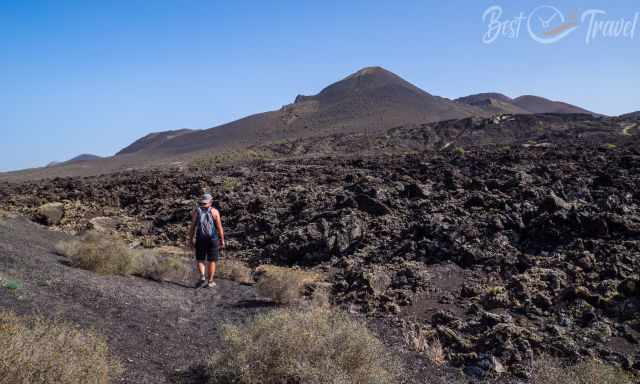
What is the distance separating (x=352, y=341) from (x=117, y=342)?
224 centimetres

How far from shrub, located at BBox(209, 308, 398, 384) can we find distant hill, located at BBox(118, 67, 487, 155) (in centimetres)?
4654

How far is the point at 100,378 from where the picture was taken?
3168mm

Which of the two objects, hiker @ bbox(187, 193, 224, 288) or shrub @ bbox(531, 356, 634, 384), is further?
hiker @ bbox(187, 193, 224, 288)

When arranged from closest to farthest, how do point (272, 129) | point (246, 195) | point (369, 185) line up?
point (369, 185) < point (246, 195) < point (272, 129)

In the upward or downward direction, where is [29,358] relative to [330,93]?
downward

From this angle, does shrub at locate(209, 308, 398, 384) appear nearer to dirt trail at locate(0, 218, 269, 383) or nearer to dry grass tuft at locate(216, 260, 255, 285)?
dirt trail at locate(0, 218, 269, 383)

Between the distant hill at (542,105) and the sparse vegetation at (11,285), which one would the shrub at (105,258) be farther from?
the distant hill at (542,105)

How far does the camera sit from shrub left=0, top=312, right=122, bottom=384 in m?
2.73

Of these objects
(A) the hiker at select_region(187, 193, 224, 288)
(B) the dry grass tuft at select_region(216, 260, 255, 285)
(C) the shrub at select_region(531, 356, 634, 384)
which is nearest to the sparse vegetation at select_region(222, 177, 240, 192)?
(B) the dry grass tuft at select_region(216, 260, 255, 285)

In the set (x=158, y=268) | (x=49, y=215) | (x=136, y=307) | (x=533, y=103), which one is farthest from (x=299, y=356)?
(x=533, y=103)

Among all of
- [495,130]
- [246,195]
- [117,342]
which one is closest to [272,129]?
[495,130]

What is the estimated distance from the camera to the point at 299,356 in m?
3.61

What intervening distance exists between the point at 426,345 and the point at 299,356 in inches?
94.8

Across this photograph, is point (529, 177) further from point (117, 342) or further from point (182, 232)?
point (117, 342)
